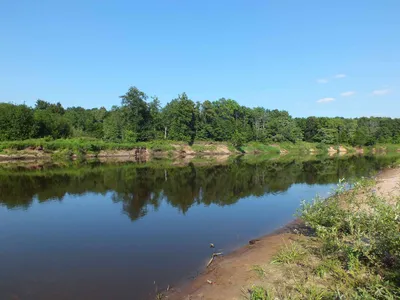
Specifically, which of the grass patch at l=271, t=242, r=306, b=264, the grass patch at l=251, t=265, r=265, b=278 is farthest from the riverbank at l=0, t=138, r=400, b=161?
the grass patch at l=251, t=265, r=265, b=278

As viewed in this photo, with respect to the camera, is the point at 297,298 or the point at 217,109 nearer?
the point at 297,298

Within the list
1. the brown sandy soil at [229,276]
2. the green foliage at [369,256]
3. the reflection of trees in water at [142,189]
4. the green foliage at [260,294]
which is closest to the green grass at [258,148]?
the reflection of trees in water at [142,189]

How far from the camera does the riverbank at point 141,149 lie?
5531 cm

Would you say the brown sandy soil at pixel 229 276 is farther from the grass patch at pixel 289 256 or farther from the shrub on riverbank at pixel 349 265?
the shrub on riverbank at pixel 349 265

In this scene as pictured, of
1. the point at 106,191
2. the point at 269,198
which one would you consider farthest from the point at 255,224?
the point at 106,191

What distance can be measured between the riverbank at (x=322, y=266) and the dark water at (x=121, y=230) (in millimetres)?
1491

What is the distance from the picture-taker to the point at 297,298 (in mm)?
5965

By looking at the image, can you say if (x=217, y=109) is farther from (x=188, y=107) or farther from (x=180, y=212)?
(x=180, y=212)

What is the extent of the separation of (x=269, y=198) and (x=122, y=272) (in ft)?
46.1

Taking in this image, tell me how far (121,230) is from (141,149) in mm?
55930

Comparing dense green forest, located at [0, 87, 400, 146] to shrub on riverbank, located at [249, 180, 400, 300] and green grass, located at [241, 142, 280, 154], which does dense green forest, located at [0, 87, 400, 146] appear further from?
shrub on riverbank, located at [249, 180, 400, 300]

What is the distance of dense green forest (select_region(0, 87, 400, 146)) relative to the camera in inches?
2559

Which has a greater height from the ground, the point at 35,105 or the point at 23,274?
the point at 35,105

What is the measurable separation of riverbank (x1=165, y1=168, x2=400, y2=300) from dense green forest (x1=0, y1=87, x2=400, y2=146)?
2465 inches
